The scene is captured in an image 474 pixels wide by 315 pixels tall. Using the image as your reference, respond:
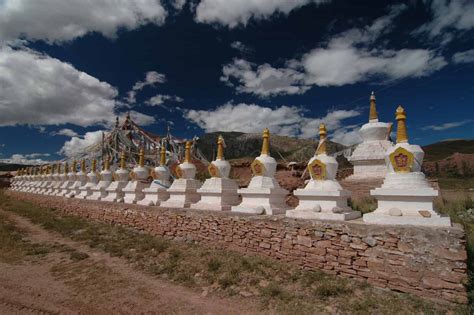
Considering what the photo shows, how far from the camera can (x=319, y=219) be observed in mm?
5684

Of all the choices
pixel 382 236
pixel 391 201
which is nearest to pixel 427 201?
pixel 391 201

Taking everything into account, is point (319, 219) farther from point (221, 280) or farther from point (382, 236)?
point (221, 280)

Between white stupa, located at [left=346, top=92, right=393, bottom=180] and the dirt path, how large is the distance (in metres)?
6.36

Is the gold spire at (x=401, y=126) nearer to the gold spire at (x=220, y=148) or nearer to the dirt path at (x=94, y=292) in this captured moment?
the dirt path at (x=94, y=292)

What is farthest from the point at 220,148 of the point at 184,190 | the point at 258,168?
the point at 258,168

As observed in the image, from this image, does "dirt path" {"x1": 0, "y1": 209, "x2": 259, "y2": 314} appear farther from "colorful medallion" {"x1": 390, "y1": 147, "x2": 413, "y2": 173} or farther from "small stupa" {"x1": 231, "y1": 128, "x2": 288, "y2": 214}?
"colorful medallion" {"x1": 390, "y1": 147, "x2": 413, "y2": 173}

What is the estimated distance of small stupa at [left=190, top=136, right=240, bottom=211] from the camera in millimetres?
8180

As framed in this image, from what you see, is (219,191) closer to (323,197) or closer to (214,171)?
(214,171)

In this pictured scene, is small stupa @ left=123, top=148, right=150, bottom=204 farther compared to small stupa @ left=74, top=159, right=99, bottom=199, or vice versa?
small stupa @ left=74, top=159, right=99, bottom=199

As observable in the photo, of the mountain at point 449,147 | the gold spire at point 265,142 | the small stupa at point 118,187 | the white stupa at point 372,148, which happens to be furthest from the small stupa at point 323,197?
the mountain at point 449,147

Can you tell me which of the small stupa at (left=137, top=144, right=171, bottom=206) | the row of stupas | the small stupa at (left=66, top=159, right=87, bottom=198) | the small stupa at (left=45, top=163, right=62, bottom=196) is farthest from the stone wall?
the small stupa at (left=45, top=163, right=62, bottom=196)

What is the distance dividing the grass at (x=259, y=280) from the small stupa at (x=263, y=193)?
112 cm

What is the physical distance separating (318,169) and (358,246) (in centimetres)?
191

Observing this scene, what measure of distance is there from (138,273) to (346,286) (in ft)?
14.6
